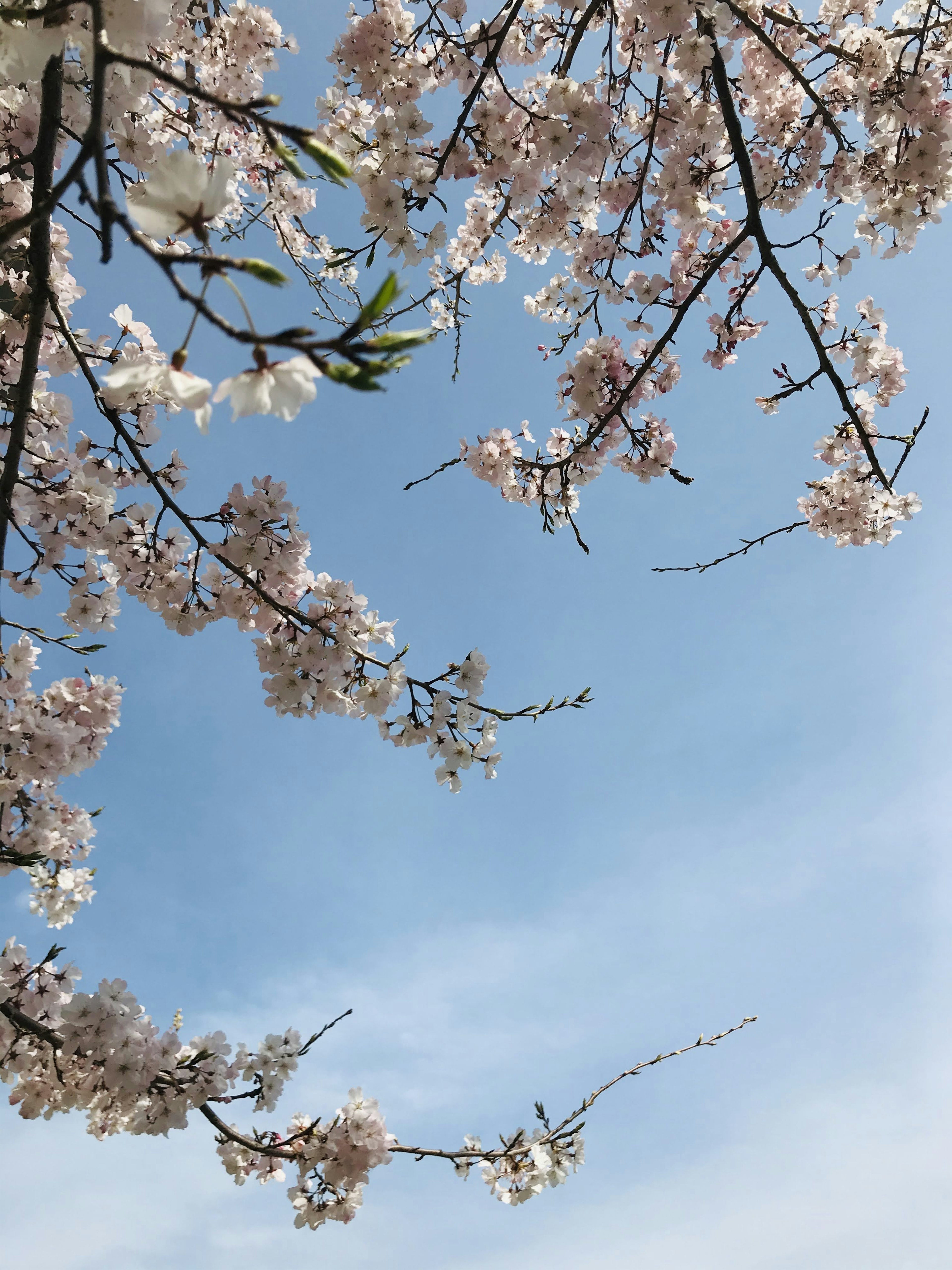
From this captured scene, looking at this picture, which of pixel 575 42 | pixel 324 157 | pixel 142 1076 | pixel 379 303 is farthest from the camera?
pixel 575 42

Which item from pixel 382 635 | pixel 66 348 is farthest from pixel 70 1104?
pixel 66 348

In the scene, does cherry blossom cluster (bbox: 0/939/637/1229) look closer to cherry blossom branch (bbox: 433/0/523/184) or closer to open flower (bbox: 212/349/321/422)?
open flower (bbox: 212/349/321/422)

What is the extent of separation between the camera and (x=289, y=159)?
1405 millimetres

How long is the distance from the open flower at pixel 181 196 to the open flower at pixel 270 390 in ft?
0.84

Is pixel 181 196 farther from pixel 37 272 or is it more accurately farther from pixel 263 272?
pixel 37 272

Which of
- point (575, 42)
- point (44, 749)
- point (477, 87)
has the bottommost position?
point (44, 749)

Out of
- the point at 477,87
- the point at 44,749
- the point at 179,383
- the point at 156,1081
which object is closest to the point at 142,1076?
the point at 156,1081

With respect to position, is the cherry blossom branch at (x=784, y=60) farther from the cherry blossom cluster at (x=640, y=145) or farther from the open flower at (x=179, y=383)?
the open flower at (x=179, y=383)

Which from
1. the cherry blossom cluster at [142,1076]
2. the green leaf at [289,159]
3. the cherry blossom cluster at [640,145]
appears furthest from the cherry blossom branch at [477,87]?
the cherry blossom cluster at [142,1076]

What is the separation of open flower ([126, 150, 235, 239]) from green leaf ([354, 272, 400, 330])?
0.45 meters

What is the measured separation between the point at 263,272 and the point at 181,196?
295 mm

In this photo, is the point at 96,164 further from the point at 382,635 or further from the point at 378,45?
the point at 378,45

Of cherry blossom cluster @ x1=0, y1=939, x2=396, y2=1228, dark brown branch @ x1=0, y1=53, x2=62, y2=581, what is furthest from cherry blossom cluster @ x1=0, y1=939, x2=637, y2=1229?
dark brown branch @ x1=0, y1=53, x2=62, y2=581

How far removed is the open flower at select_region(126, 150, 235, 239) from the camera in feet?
4.25
